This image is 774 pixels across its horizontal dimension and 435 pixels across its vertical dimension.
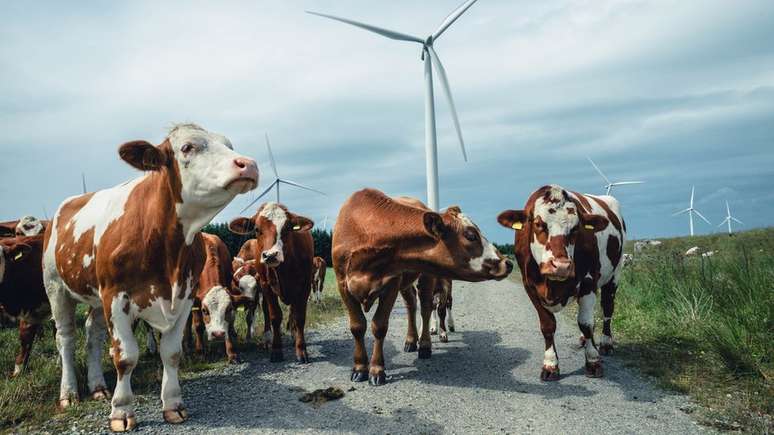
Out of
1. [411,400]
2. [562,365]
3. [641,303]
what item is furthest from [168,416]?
[641,303]

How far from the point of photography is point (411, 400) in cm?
632

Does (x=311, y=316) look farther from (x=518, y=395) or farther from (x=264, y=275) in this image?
(x=518, y=395)

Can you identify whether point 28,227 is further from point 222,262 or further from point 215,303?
point 215,303

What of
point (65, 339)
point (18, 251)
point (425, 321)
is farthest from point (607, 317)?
point (18, 251)

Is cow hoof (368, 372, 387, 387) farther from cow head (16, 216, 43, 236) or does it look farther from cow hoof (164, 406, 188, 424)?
cow head (16, 216, 43, 236)

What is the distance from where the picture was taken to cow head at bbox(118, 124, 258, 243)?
197 inches

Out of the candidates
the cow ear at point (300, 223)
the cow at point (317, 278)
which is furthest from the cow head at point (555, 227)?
the cow at point (317, 278)

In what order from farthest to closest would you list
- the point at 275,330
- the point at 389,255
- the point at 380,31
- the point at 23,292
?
1. the point at 380,31
2. the point at 275,330
3. the point at 23,292
4. the point at 389,255

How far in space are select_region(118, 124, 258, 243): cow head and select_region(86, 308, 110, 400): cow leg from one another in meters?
2.47

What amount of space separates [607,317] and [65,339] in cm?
803

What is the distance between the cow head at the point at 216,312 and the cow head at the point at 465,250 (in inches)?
140

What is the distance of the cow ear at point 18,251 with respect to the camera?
7.69 metres

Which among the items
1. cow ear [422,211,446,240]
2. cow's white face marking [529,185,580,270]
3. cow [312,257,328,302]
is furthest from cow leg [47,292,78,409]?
cow [312,257,328,302]

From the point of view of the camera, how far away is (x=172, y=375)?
5695 mm
